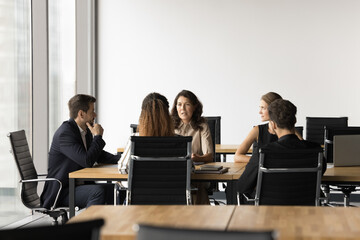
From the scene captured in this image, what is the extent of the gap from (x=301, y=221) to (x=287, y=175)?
1.54 m

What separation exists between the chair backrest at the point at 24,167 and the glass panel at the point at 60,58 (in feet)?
8.43

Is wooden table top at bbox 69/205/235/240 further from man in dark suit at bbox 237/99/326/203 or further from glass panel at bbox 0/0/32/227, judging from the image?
glass panel at bbox 0/0/32/227

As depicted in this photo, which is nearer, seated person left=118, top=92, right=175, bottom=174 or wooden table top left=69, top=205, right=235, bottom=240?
wooden table top left=69, top=205, right=235, bottom=240

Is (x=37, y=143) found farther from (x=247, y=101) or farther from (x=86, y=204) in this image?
(x=247, y=101)

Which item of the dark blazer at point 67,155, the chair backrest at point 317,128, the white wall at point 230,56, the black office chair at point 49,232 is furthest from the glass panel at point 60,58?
the black office chair at point 49,232

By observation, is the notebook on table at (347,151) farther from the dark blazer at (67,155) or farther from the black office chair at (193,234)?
the black office chair at (193,234)

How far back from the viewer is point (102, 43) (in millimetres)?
9609

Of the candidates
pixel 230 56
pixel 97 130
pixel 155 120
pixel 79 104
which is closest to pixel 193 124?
pixel 97 130

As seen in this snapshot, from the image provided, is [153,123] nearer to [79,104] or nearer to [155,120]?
[155,120]

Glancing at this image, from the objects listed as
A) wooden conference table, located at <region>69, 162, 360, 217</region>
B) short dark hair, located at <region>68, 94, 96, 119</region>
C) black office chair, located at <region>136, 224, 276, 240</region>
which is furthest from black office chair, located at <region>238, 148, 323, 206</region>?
black office chair, located at <region>136, 224, 276, 240</region>

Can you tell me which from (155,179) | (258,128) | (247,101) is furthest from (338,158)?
(247,101)

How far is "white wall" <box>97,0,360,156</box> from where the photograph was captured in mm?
9078

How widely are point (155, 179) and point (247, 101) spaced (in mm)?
4759

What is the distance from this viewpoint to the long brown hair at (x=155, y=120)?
195 inches
